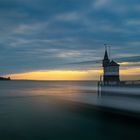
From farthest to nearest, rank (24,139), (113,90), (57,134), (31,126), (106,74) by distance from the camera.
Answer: (106,74)
(113,90)
(31,126)
(57,134)
(24,139)

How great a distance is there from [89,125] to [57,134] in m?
3.32

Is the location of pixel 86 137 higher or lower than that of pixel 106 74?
lower

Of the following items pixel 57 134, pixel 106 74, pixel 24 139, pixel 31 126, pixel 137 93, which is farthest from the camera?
pixel 106 74

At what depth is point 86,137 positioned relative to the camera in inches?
538

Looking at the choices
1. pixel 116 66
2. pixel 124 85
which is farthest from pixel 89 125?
pixel 116 66

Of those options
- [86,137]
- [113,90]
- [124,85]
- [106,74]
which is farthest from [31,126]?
Result: [106,74]

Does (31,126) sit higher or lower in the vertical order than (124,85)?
lower

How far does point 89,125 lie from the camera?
17.1 m

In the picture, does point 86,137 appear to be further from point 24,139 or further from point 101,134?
point 24,139

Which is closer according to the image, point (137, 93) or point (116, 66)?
point (137, 93)

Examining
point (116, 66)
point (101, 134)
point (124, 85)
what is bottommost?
point (101, 134)

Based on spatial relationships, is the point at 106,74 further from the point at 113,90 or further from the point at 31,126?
the point at 31,126

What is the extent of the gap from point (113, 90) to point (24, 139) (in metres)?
28.0

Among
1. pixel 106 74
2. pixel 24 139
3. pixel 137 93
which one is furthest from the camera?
pixel 106 74
